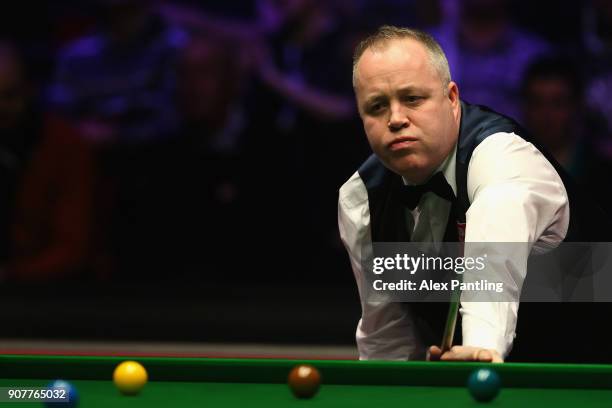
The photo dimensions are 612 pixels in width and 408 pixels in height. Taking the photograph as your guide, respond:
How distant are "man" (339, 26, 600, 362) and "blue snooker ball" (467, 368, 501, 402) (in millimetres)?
187

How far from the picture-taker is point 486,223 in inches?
83.1

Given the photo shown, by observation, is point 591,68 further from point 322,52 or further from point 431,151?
point 431,151

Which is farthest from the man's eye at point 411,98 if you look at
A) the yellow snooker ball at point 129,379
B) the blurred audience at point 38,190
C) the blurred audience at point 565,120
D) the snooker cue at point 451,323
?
the blurred audience at point 38,190

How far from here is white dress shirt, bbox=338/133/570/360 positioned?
2.08 meters

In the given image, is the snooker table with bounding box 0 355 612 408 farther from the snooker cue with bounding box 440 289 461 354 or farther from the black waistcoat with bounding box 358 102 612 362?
the black waistcoat with bounding box 358 102 612 362

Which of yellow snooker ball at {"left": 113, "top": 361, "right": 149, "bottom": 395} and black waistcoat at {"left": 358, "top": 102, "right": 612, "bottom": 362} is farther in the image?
black waistcoat at {"left": 358, "top": 102, "right": 612, "bottom": 362}

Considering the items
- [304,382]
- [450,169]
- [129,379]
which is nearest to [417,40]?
[450,169]

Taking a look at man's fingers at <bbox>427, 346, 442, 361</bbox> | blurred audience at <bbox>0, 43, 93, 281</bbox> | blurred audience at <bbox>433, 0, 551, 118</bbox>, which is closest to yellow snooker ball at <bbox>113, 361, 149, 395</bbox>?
man's fingers at <bbox>427, 346, 442, 361</bbox>

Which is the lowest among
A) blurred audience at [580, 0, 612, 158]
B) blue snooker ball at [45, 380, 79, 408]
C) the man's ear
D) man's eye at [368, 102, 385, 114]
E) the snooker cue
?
→ blue snooker ball at [45, 380, 79, 408]

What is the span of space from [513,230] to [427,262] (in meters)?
0.55

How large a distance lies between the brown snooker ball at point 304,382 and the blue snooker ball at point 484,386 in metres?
0.27

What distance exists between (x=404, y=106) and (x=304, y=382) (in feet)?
2.47

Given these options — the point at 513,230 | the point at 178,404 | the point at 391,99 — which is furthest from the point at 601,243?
the point at 178,404

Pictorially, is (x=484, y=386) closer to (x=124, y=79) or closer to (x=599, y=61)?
(x=599, y=61)
